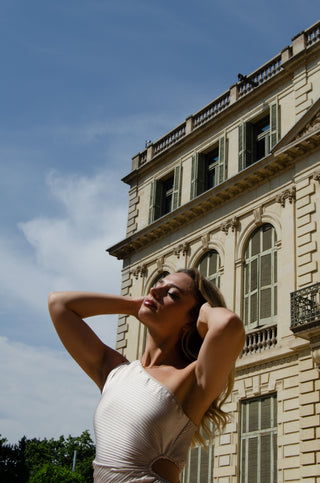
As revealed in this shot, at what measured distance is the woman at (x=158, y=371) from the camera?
7.94 ft

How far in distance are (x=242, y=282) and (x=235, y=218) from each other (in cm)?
215

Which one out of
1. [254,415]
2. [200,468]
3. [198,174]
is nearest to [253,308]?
[254,415]

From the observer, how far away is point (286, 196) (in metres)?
17.6

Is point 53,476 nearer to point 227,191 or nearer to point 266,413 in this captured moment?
point 266,413

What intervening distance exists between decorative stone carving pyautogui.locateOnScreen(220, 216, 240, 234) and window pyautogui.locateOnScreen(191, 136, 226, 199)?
1978 millimetres

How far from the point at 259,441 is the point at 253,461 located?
517mm

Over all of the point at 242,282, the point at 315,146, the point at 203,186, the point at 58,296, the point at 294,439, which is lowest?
the point at 58,296

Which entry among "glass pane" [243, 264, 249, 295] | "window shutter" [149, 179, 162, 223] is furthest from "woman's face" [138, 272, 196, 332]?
"window shutter" [149, 179, 162, 223]

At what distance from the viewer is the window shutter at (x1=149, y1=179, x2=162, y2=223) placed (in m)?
23.5

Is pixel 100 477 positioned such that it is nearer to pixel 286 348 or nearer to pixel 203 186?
pixel 286 348

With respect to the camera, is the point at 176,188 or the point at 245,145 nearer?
the point at 245,145

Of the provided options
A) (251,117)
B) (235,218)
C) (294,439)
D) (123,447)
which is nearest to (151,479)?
(123,447)

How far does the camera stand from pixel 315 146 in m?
17.0

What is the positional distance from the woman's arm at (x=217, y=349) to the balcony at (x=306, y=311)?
39.7 ft
